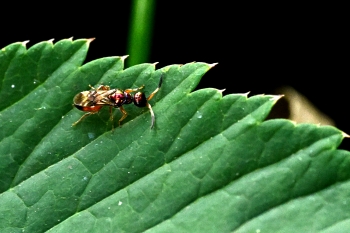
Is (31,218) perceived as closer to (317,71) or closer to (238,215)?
Answer: (238,215)

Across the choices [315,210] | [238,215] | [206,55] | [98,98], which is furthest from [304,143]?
[206,55]

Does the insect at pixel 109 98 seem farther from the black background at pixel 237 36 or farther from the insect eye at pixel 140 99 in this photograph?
the black background at pixel 237 36

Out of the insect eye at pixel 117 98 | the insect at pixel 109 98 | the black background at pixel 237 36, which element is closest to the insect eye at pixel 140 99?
the insect at pixel 109 98

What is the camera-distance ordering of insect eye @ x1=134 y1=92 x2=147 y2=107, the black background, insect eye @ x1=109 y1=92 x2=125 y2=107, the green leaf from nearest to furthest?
the green leaf, insect eye @ x1=134 y1=92 x2=147 y2=107, insect eye @ x1=109 y1=92 x2=125 y2=107, the black background

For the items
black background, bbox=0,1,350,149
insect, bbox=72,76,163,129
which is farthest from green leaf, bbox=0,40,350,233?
black background, bbox=0,1,350,149

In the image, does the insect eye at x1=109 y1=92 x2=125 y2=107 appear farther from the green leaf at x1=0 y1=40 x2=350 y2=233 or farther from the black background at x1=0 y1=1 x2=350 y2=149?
the black background at x1=0 y1=1 x2=350 y2=149
